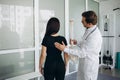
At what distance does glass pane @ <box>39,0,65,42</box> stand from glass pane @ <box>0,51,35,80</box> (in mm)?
674

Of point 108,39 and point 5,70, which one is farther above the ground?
point 108,39

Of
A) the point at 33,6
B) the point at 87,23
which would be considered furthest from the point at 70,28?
the point at 87,23

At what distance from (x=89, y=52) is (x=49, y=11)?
7.61 ft

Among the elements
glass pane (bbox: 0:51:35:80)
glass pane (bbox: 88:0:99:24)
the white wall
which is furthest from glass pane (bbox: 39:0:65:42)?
the white wall

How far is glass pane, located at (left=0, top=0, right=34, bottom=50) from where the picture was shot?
3125mm

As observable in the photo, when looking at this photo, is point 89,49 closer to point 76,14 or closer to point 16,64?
point 16,64

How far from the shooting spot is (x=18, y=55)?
345cm

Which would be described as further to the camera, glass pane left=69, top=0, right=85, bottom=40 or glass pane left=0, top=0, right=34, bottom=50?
glass pane left=69, top=0, right=85, bottom=40

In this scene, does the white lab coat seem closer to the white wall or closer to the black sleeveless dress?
the black sleeveless dress

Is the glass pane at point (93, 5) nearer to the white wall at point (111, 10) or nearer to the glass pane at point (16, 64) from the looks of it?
the white wall at point (111, 10)

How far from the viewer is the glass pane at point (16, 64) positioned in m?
3.18

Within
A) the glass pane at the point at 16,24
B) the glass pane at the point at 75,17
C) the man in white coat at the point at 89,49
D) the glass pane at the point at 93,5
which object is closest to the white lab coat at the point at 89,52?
the man in white coat at the point at 89,49

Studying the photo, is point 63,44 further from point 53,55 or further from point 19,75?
point 19,75

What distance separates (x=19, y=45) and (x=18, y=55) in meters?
0.22
